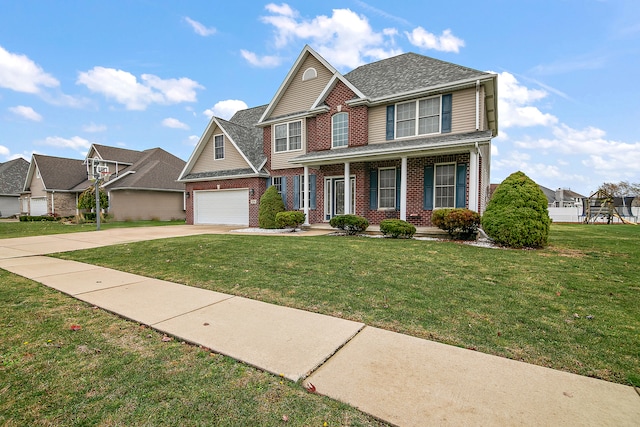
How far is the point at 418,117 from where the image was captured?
514 inches

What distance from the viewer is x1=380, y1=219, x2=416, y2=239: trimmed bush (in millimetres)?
10766

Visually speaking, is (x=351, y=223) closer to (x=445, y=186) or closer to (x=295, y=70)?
(x=445, y=186)

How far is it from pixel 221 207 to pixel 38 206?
2436cm

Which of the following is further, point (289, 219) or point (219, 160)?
point (219, 160)

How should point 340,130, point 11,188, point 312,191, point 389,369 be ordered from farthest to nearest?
point 11,188
point 312,191
point 340,130
point 389,369


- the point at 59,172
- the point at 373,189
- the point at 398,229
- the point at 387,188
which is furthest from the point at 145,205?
the point at 398,229

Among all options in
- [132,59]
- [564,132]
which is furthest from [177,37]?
[564,132]

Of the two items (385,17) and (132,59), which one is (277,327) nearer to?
(385,17)

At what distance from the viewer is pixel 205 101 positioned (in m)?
22.3

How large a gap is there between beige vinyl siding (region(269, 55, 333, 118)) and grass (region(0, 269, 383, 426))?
14.9 metres

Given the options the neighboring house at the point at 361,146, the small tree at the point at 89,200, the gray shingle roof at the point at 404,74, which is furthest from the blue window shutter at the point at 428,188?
the small tree at the point at 89,200

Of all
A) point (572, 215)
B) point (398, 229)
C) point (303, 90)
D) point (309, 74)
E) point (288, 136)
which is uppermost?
point (309, 74)

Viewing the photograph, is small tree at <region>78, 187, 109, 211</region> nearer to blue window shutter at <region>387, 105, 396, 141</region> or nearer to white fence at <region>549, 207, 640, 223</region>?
blue window shutter at <region>387, 105, 396, 141</region>

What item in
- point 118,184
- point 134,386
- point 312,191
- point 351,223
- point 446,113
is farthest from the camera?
point 118,184
